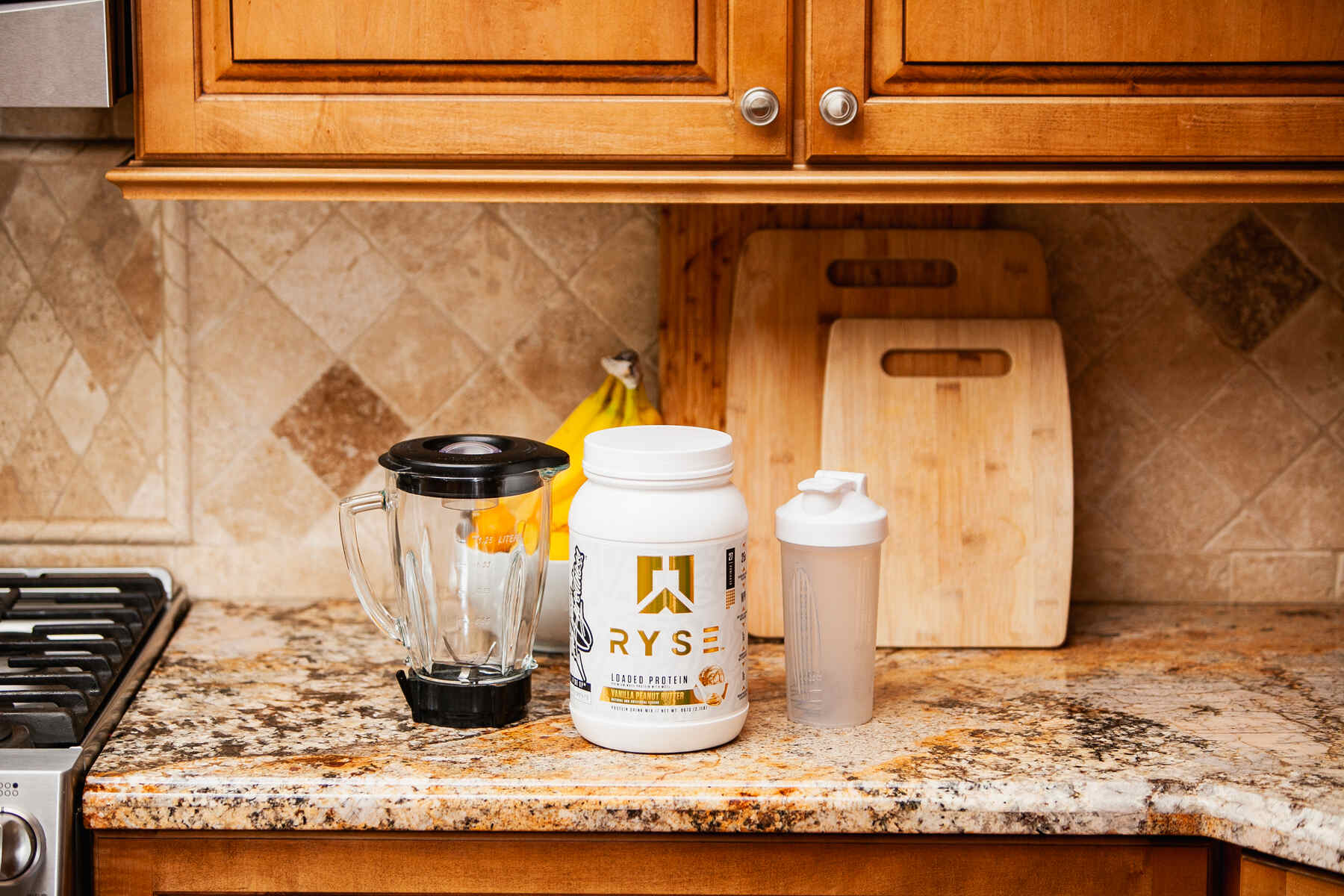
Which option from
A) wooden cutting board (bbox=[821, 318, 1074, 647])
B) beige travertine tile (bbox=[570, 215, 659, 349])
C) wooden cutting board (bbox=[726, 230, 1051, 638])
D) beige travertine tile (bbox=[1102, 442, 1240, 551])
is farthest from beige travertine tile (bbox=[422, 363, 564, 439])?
beige travertine tile (bbox=[1102, 442, 1240, 551])

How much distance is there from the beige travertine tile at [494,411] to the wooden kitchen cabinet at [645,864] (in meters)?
0.61

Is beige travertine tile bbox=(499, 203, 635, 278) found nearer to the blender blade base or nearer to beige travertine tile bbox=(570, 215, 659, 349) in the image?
beige travertine tile bbox=(570, 215, 659, 349)

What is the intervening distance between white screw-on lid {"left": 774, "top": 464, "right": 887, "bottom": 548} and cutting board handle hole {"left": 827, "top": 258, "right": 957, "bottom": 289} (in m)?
0.37

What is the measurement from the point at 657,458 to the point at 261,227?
72 cm

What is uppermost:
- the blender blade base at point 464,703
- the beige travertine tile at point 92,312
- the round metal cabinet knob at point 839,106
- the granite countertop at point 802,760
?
the round metal cabinet knob at point 839,106

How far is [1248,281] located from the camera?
1.49 metres

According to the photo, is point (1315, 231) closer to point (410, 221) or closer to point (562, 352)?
point (562, 352)

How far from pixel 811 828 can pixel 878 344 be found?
580 mm

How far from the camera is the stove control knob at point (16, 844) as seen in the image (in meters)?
0.96

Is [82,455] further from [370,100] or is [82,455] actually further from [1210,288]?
[1210,288]

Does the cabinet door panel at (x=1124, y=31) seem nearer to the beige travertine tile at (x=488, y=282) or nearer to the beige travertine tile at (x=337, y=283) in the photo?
the beige travertine tile at (x=488, y=282)

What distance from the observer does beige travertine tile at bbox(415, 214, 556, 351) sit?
4.85 ft

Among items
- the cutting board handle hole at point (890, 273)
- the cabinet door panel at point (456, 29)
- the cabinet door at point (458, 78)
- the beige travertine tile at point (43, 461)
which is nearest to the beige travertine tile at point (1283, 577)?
the cutting board handle hole at point (890, 273)

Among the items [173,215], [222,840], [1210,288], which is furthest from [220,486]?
[1210,288]
